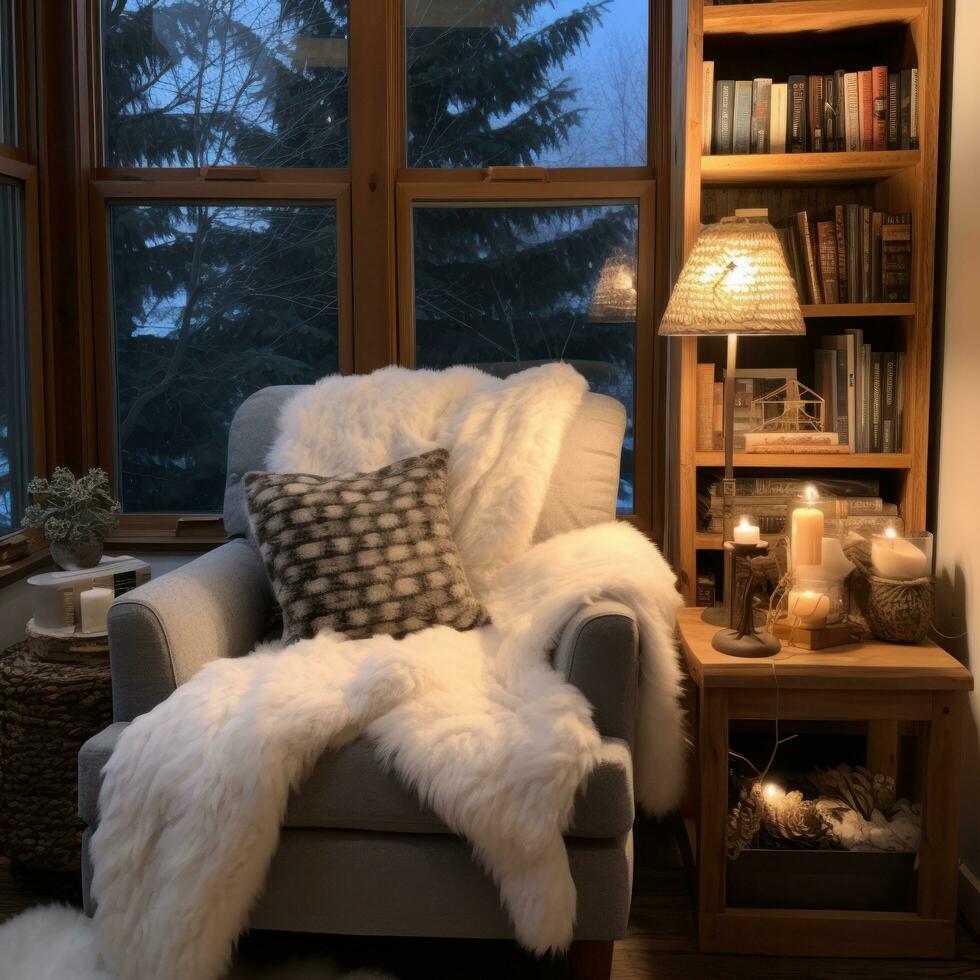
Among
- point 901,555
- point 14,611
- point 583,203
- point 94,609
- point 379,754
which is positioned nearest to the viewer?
point 379,754

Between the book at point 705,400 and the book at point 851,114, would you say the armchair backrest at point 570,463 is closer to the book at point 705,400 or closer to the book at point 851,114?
the book at point 705,400

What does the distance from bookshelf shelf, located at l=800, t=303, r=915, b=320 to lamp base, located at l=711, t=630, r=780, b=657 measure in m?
0.73

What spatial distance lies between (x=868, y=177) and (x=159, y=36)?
1865mm

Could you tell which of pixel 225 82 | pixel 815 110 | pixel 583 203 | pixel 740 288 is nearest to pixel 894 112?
pixel 815 110

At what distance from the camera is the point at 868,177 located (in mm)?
2525

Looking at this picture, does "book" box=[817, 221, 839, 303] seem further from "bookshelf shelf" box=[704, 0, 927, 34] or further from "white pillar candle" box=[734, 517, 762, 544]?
"white pillar candle" box=[734, 517, 762, 544]

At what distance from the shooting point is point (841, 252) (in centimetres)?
241

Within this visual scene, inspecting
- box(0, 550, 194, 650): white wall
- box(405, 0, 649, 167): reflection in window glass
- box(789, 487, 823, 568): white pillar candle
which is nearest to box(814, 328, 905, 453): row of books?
box(789, 487, 823, 568): white pillar candle

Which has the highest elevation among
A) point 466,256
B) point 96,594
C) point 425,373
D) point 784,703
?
point 466,256

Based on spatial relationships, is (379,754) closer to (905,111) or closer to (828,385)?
(828,385)

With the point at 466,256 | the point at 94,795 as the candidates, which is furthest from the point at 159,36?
the point at 94,795

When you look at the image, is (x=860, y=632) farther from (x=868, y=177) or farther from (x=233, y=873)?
(x=233, y=873)

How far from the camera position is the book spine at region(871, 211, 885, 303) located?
238cm

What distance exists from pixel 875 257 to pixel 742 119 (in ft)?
1.37
